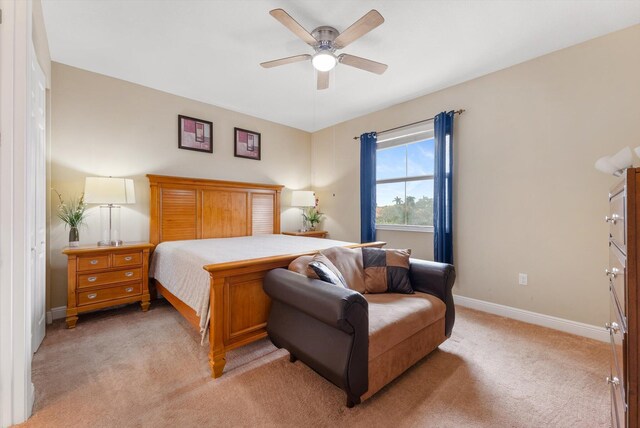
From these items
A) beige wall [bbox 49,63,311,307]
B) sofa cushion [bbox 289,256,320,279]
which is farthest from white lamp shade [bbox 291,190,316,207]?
sofa cushion [bbox 289,256,320,279]

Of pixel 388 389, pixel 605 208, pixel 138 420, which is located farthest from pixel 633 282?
pixel 138 420

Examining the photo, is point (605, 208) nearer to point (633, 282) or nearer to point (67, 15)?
point (633, 282)

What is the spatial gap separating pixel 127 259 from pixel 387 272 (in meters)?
2.70

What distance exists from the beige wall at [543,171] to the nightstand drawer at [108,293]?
11.6ft

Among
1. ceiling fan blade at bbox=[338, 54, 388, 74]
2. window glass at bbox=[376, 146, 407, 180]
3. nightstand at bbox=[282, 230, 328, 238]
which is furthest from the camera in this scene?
nightstand at bbox=[282, 230, 328, 238]

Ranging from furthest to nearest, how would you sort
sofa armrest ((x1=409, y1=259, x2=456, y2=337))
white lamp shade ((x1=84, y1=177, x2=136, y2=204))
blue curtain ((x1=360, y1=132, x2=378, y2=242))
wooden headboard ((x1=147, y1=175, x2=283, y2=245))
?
blue curtain ((x1=360, y1=132, x2=378, y2=242)) < wooden headboard ((x1=147, y1=175, x2=283, y2=245)) < white lamp shade ((x1=84, y1=177, x2=136, y2=204)) < sofa armrest ((x1=409, y1=259, x2=456, y2=337))

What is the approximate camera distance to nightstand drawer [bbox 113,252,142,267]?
283 cm

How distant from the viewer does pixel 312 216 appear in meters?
5.01

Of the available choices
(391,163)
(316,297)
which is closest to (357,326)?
(316,297)

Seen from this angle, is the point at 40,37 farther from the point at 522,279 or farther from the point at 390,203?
the point at 522,279

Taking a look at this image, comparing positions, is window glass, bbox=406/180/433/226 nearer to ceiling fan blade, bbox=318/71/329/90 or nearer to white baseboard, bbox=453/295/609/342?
white baseboard, bbox=453/295/609/342

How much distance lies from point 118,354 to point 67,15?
2.79 meters

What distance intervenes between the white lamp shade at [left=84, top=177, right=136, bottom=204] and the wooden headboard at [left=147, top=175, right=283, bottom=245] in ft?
1.59

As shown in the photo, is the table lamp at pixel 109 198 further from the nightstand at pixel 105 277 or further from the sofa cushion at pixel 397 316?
the sofa cushion at pixel 397 316
